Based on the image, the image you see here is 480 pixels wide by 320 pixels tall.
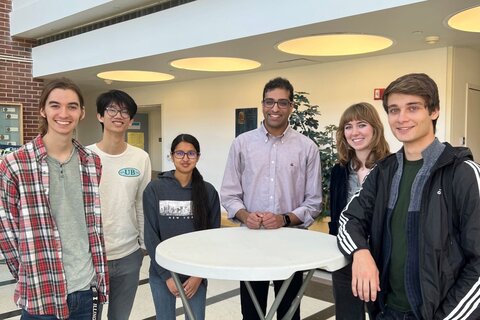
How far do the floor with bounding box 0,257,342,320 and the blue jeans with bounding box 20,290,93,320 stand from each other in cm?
179

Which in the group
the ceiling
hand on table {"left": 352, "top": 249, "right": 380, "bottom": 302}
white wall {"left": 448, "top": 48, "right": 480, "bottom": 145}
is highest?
the ceiling

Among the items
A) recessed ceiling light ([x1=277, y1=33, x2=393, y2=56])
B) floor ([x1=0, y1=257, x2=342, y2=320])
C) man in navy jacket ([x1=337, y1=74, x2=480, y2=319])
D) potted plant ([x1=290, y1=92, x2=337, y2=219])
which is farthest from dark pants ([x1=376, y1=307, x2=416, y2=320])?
recessed ceiling light ([x1=277, y1=33, x2=393, y2=56])

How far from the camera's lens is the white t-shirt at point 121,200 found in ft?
6.78

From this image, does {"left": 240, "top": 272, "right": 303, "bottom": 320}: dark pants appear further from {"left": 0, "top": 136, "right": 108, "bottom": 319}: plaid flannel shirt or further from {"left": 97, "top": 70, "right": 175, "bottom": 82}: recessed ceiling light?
{"left": 97, "top": 70, "right": 175, "bottom": 82}: recessed ceiling light

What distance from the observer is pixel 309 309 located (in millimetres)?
3576

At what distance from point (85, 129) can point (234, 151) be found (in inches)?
394

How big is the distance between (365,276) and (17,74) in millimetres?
8523

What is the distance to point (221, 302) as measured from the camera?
12.2ft

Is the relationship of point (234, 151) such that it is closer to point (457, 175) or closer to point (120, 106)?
point (120, 106)

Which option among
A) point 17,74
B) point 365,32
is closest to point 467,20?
point 365,32

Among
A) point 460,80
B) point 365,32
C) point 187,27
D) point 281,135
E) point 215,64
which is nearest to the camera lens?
point 281,135

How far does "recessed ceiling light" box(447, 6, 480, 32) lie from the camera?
400 centimetres

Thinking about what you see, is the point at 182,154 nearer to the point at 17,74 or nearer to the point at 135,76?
the point at 135,76

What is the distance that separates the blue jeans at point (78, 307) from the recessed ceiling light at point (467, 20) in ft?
12.8
